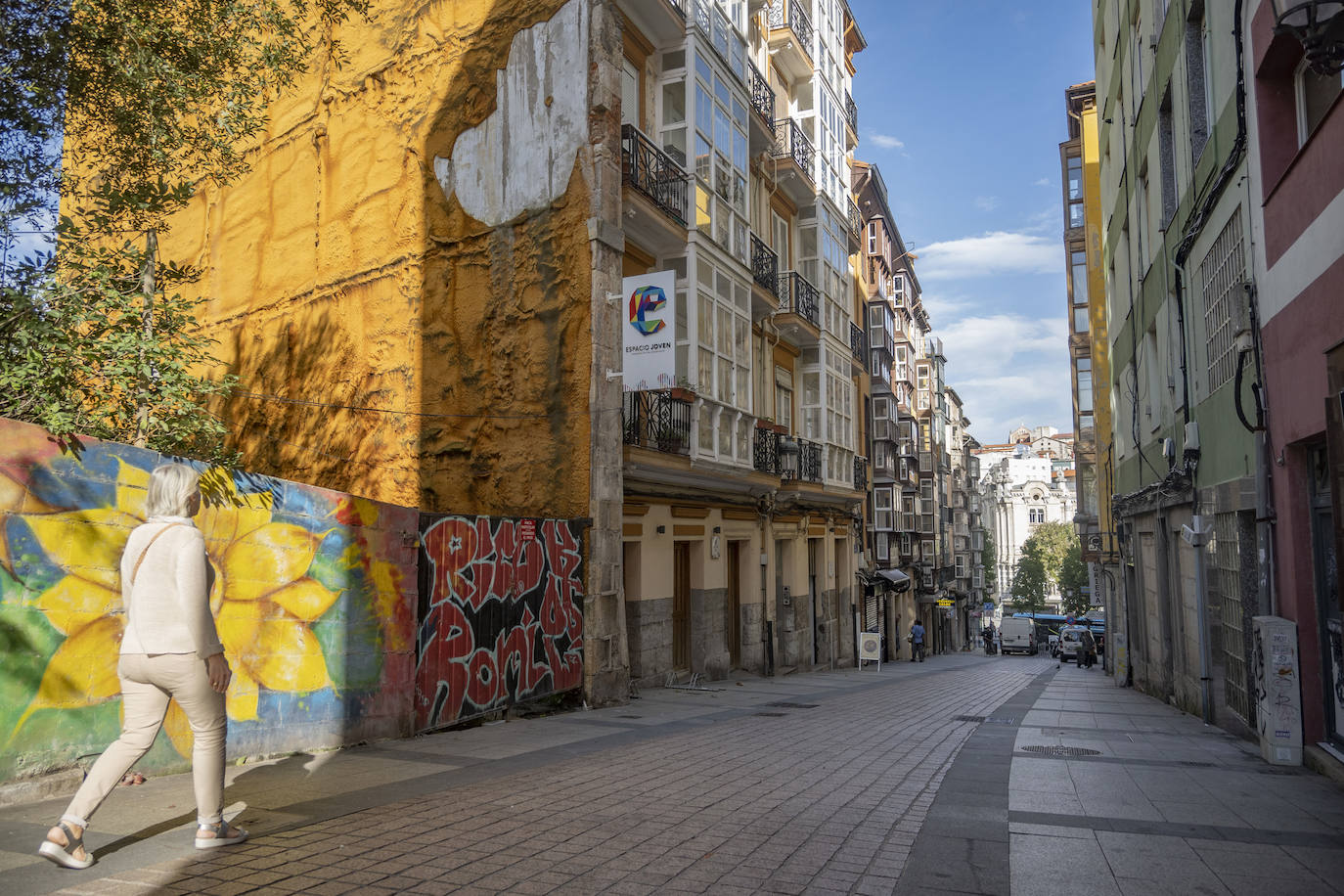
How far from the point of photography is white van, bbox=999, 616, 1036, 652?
56875mm

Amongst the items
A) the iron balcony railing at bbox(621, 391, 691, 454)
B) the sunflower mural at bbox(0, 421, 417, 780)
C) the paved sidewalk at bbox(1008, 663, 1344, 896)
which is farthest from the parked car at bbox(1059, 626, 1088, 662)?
the sunflower mural at bbox(0, 421, 417, 780)

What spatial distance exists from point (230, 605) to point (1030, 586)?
9145cm

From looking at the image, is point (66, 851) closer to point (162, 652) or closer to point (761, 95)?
point (162, 652)

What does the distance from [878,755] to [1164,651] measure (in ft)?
34.2

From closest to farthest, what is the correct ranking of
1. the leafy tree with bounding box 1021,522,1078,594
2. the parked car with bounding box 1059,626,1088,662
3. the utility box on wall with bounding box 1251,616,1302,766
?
the utility box on wall with bounding box 1251,616,1302,766 → the parked car with bounding box 1059,626,1088,662 → the leafy tree with bounding box 1021,522,1078,594

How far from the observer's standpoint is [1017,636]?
57.3 meters

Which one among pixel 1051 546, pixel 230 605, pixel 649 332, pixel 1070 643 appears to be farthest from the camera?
pixel 1051 546

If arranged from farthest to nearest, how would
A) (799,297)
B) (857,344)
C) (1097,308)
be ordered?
1. (1097,308)
2. (857,344)
3. (799,297)

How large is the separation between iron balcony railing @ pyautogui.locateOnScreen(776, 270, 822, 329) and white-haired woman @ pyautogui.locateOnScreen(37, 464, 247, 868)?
18477mm

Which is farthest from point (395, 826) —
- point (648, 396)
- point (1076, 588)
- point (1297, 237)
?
point (1076, 588)

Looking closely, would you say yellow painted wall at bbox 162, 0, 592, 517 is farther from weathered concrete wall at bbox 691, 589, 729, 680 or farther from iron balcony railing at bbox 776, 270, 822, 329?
iron balcony railing at bbox 776, 270, 822, 329

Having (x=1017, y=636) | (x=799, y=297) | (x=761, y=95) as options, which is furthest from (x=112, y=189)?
(x=1017, y=636)

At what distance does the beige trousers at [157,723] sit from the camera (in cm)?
425

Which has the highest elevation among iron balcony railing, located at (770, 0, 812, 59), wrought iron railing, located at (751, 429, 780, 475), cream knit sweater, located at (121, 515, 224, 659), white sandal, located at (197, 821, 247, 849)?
iron balcony railing, located at (770, 0, 812, 59)
